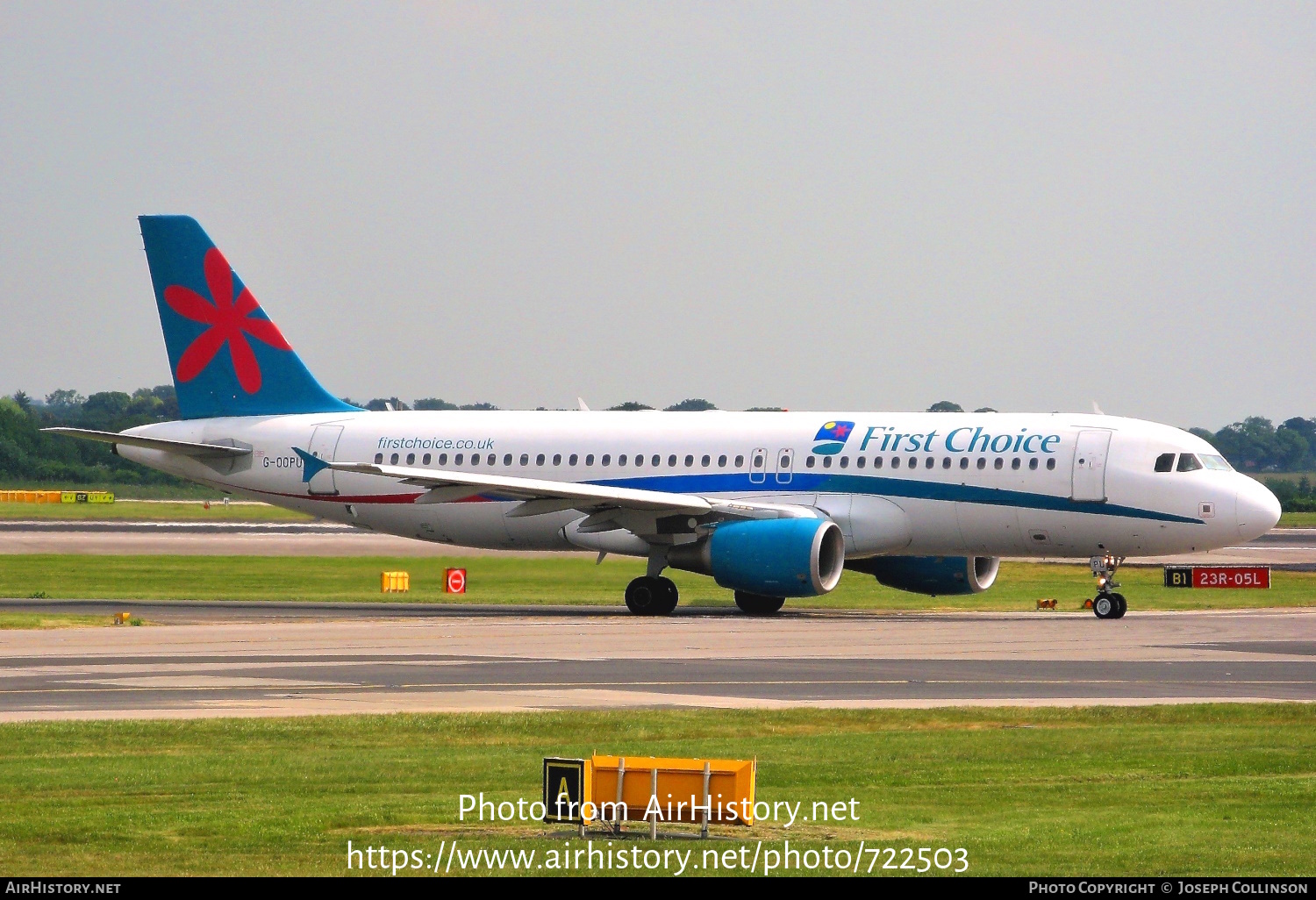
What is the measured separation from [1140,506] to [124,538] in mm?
45243

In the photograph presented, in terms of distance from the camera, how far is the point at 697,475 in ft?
145

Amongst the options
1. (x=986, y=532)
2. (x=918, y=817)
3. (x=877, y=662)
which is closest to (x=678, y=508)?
(x=986, y=532)

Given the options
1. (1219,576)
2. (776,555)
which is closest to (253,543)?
(1219,576)

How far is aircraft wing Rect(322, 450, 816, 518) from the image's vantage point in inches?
1618

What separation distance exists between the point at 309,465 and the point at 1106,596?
756 inches

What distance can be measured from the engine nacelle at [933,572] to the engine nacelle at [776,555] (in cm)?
363

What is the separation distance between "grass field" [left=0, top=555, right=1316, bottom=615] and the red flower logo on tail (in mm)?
5800

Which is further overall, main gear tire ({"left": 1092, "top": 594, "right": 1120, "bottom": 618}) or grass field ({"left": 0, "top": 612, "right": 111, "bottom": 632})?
main gear tire ({"left": 1092, "top": 594, "right": 1120, "bottom": 618})

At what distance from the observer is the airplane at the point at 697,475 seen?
41.0 metres

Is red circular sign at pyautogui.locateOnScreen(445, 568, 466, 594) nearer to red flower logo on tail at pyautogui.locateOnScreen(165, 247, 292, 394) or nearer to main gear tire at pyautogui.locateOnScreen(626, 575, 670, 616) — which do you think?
red flower logo on tail at pyautogui.locateOnScreen(165, 247, 292, 394)

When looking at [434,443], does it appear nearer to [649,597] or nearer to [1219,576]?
[649,597]

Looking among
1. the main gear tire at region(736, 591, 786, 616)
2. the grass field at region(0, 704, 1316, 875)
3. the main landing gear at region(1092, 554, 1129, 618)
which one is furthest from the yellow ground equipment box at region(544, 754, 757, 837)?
the main gear tire at region(736, 591, 786, 616)

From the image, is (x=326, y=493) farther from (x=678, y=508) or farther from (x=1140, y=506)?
(x=1140, y=506)

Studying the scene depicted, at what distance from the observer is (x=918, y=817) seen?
50.4ft
